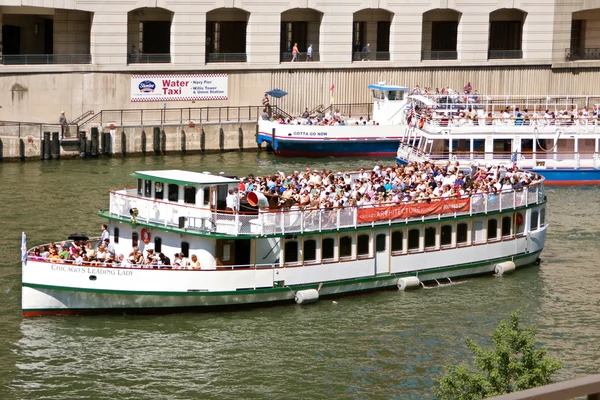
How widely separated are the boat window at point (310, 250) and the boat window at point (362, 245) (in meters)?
1.55

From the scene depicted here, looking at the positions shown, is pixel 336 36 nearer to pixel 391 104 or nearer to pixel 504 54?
pixel 391 104

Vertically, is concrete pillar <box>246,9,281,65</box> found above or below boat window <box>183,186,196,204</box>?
above

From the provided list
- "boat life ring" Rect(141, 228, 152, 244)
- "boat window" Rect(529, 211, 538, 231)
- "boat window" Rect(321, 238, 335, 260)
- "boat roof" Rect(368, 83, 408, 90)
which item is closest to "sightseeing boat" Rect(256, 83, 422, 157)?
"boat roof" Rect(368, 83, 408, 90)

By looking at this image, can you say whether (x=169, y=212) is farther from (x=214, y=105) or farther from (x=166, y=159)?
(x=214, y=105)

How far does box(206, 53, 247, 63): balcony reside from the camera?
67.3 meters

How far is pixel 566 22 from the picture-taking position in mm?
73375

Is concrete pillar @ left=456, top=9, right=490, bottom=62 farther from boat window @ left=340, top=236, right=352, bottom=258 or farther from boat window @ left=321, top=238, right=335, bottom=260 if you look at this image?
boat window @ left=321, top=238, right=335, bottom=260

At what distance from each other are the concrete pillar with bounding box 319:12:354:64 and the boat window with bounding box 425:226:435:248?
109ft

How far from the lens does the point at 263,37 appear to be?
6738 cm

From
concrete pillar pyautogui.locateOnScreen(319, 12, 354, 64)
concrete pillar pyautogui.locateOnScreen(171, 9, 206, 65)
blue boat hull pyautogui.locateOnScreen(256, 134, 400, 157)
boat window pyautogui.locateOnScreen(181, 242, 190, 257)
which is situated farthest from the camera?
concrete pillar pyautogui.locateOnScreen(319, 12, 354, 64)

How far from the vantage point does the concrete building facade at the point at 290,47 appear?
62.6 metres

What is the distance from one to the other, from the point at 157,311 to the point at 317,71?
3839 cm

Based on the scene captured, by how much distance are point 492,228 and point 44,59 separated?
107 ft

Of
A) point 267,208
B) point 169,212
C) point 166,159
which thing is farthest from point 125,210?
point 166,159
